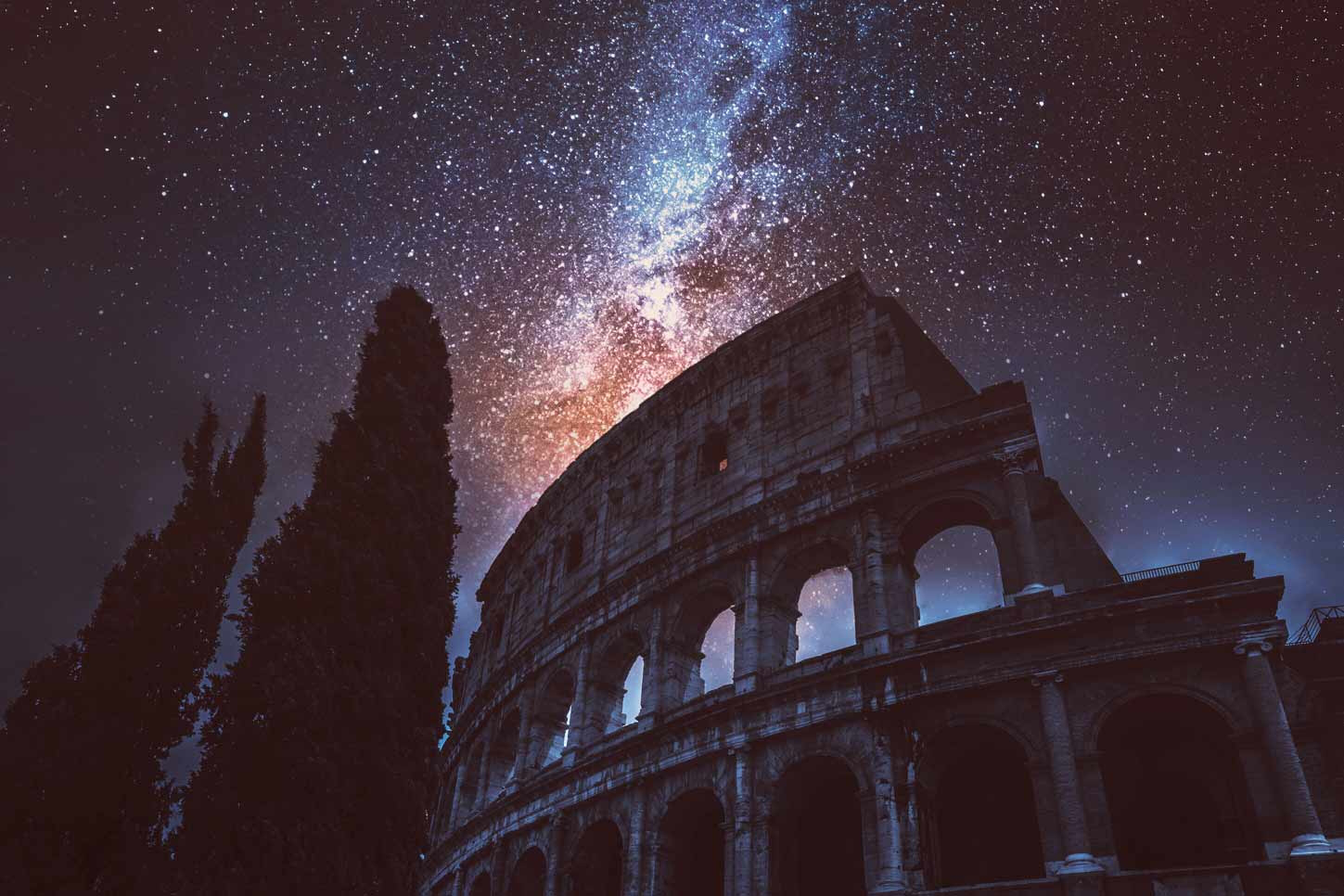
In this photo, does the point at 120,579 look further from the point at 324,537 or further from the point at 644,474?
the point at 644,474

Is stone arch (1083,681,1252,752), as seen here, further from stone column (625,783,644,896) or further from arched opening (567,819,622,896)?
arched opening (567,819,622,896)

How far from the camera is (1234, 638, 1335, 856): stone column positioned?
426 inches

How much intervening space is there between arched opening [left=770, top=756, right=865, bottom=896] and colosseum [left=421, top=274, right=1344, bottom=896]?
0.06m

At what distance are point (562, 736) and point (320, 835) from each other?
12.4 meters

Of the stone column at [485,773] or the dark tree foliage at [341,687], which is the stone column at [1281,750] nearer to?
the dark tree foliage at [341,687]

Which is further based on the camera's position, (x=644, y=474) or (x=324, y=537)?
(x=644, y=474)

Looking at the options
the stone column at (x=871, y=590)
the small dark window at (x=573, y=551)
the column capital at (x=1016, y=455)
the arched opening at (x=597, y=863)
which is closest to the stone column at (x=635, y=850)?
the arched opening at (x=597, y=863)

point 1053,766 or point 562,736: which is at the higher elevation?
point 562,736

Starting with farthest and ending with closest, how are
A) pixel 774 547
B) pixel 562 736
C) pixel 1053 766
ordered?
pixel 562 736
pixel 774 547
pixel 1053 766

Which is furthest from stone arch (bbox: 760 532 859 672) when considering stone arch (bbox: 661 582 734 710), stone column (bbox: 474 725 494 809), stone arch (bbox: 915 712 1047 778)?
stone column (bbox: 474 725 494 809)

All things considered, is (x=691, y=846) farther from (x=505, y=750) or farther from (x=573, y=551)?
(x=573, y=551)

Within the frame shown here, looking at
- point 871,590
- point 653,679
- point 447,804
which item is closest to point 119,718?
point 653,679

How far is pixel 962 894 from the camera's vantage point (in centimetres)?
1245

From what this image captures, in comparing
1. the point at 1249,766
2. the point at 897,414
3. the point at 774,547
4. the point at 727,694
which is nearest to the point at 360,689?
the point at 727,694
